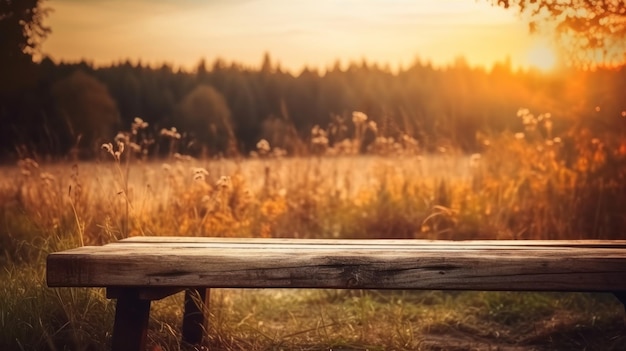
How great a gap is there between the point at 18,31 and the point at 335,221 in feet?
12.3

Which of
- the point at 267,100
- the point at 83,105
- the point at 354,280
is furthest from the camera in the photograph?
the point at 267,100

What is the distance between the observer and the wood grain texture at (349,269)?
226 cm

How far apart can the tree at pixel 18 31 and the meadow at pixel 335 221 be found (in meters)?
1.22

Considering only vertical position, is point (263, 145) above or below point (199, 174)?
below

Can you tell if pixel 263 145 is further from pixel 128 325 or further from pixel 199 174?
pixel 128 325

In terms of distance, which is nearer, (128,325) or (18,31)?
(128,325)

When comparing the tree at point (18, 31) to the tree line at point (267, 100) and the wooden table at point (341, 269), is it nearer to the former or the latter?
the tree line at point (267, 100)

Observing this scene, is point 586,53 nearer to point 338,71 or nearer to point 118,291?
point 118,291

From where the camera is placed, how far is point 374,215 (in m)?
5.73

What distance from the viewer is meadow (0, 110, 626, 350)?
10.8 feet

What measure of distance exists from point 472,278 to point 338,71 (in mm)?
22657

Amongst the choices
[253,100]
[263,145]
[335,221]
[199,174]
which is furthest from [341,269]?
[253,100]

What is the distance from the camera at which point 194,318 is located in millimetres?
3178

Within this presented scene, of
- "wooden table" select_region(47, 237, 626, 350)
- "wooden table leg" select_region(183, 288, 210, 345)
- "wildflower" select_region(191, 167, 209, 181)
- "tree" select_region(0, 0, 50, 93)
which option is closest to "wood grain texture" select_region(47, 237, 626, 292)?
"wooden table" select_region(47, 237, 626, 350)
